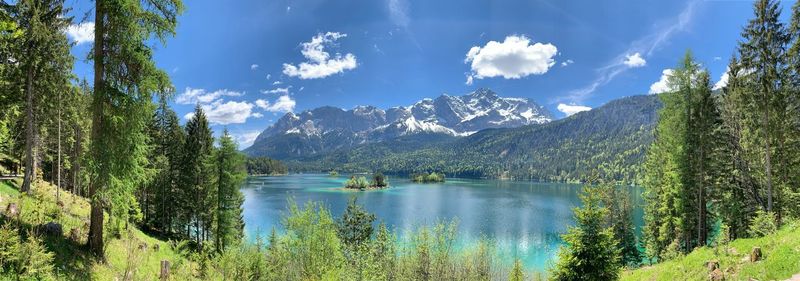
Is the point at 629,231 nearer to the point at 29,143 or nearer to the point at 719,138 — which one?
the point at 719,138

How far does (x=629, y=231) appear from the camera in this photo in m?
38.4

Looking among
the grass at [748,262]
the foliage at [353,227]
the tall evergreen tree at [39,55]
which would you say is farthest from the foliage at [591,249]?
the foliage at [353,227]

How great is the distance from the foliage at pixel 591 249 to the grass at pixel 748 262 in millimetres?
4029

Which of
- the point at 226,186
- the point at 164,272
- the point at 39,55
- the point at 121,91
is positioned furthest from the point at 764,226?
the point at 39,55

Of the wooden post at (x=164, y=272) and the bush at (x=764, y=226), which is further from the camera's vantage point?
the bush at (x=764, y=226)

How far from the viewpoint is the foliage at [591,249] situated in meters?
12.6

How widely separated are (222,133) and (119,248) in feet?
54.4

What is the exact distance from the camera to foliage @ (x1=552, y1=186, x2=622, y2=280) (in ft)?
41.4

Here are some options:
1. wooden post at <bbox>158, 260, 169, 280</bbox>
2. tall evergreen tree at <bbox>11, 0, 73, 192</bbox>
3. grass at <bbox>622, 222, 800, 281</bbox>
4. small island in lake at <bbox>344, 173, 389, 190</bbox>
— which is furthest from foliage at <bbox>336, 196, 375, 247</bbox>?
small island in lake at <bbox>344, 173, 389, 190</bbox>

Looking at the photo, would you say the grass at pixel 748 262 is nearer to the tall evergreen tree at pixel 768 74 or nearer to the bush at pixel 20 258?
the tall evergreen tree at pixel 768 74

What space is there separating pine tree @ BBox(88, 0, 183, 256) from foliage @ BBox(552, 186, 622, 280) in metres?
14.4

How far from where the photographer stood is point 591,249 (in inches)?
500

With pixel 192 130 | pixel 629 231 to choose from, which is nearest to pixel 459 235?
pixel 629 231

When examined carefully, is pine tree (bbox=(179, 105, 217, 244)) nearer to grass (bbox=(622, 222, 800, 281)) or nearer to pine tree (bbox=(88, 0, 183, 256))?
pine tree (bbox=(88, 0, 183, 256))
